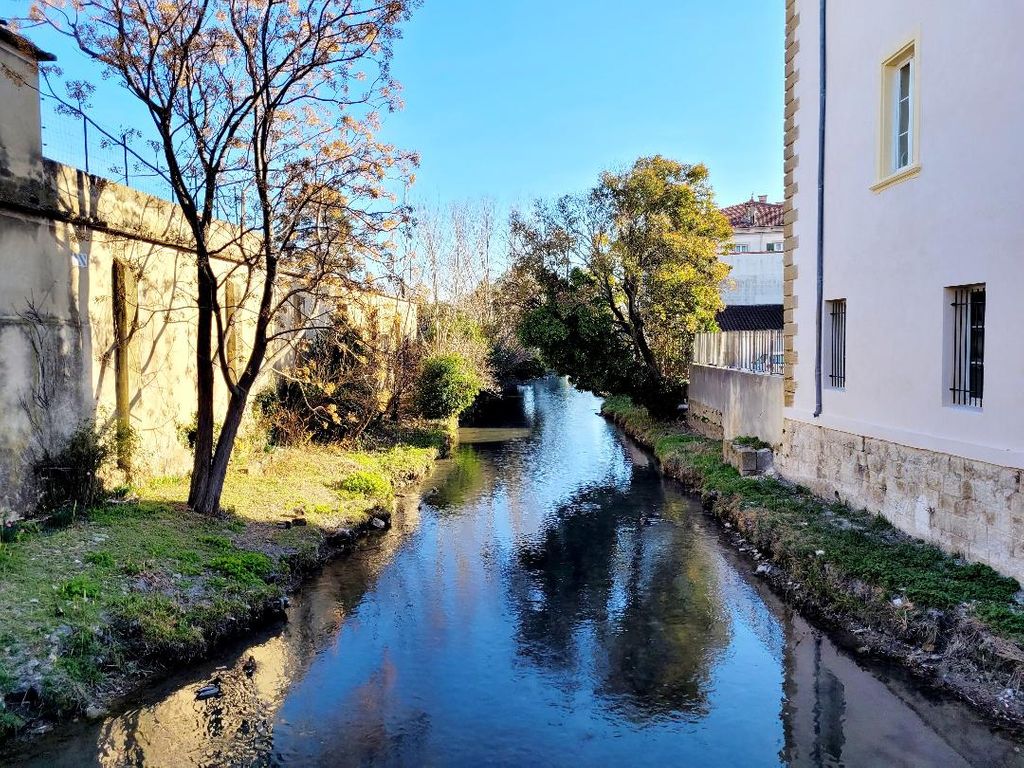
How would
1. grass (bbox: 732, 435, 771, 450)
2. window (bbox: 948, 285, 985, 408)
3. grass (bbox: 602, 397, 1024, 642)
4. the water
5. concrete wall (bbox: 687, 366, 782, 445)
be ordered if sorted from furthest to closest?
1. grass (bbox: 732, 435, 771, 450)
2. concrete wall (bbox: 687, 366, 782, 445)
3. window (bbox: 948, 285, 985, 408)
4. grass (bbox: 602, 397, 1024, 642)
5. the water

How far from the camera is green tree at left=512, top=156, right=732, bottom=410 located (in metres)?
21.2

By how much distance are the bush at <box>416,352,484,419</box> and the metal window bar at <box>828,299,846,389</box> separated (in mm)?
11752

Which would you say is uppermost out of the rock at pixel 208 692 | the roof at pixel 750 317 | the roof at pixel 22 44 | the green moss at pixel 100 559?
the roof at pixel 22 44

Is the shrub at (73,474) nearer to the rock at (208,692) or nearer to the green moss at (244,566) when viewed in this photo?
the green moss at (244,566)

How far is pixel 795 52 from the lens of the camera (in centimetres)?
1238

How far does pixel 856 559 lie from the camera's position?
8305 mm

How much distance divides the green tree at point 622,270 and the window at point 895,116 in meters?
11.3

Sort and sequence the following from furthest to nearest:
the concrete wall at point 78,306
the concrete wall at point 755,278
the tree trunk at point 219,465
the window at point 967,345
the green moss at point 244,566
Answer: the concrete wall at point 755,278, the tree trunk at point 219,465, the green moss at point 244,566, the concrete wall at point 78,306, the window at point 967,345

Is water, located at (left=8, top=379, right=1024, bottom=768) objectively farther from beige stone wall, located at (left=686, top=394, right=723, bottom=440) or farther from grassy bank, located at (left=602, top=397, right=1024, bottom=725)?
beige stone wall, located at (left=686, top=394, right=723, bottom=440)

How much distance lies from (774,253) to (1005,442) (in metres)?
30.7

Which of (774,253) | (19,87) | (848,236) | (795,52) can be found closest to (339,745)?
(19,87)

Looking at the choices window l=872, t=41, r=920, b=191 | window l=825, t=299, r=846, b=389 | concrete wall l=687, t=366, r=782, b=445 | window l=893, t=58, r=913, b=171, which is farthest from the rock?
concrete wall l=687, t=366, r=782, b=445

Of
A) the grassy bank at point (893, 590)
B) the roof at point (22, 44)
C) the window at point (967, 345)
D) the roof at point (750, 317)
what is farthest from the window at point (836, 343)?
the roof at point (750, 317)

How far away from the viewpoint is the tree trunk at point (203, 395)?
9.95 metres
